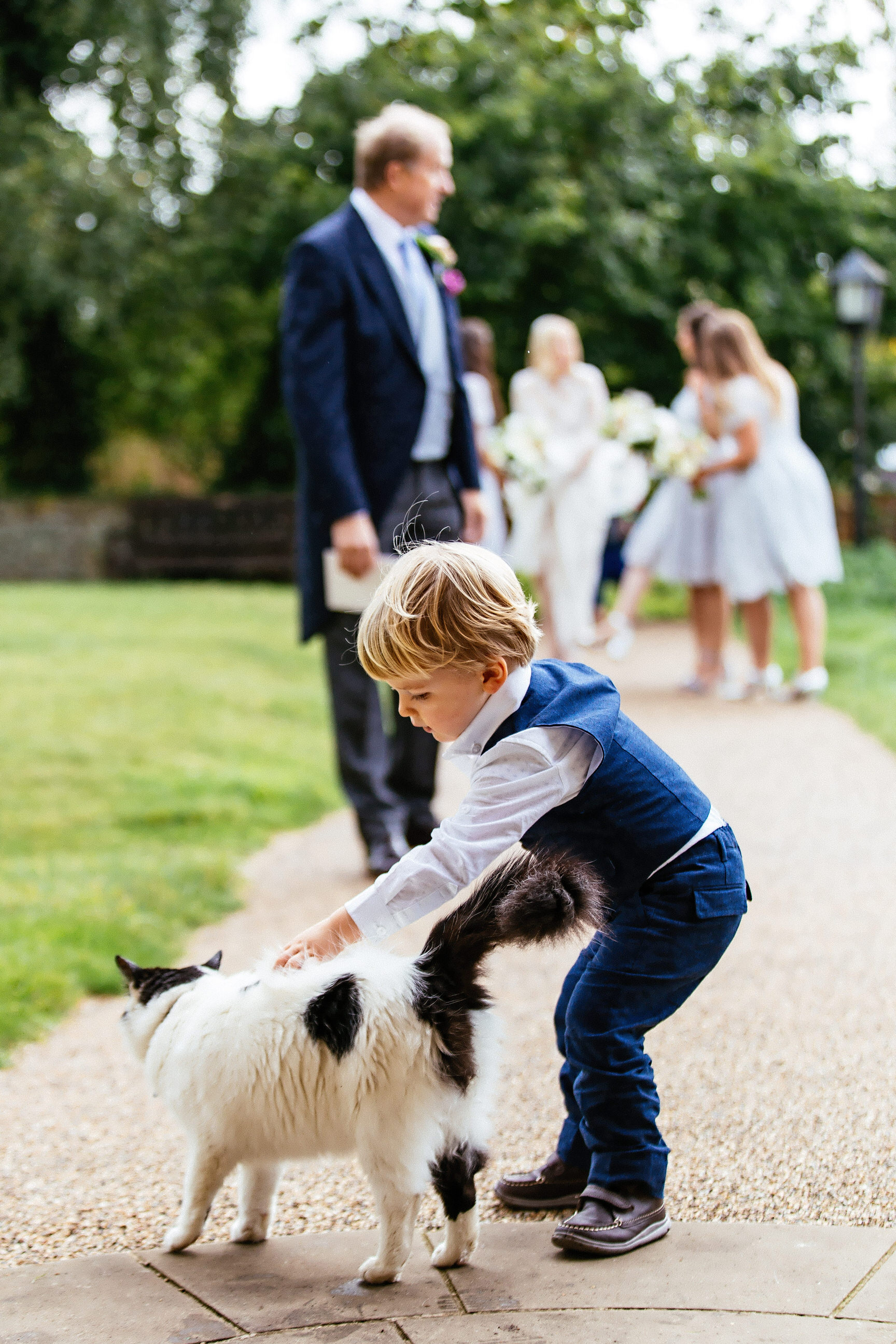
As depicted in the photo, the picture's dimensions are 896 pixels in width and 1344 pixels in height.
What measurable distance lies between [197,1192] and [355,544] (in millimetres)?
2626

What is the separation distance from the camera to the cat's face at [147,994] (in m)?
2.60

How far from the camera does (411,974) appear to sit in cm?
229

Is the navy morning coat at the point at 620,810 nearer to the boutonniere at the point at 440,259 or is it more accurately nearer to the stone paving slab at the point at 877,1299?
the stone paving slab at the point at 877,1299

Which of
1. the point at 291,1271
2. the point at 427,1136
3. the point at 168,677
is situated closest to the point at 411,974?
the point at 427,1136

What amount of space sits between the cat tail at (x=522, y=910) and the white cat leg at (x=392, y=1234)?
0.39 meters

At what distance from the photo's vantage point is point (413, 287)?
16.4ft

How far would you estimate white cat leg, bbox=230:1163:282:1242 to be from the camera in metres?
2.51

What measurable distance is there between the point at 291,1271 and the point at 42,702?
7303 mm

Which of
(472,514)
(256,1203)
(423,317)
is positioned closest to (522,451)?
(472,514)

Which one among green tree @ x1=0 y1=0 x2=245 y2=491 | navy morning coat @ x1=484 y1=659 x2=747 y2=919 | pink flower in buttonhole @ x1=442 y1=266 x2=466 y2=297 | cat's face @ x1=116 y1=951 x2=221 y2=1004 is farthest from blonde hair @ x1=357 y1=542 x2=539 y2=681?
green tree @ x1=0 y1=0 x2=245 y2=491

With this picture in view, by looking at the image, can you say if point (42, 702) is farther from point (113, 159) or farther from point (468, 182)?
point (113, 159)

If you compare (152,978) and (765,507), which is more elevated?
(765,507)

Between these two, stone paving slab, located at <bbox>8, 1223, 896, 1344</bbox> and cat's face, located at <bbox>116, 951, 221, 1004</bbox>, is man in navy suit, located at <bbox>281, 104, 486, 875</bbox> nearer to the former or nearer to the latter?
cat's face, located at <bbox>116, 951, 221, 1004</bbox>

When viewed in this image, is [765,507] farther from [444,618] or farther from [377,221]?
[444,618]
